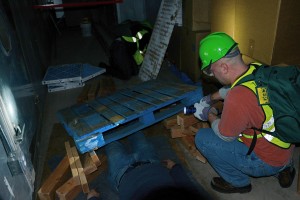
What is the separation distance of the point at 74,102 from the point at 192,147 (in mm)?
2633

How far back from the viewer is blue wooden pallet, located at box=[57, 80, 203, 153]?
2.61 metres

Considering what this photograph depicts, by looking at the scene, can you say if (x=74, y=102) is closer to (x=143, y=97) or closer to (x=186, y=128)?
(x=143, y=97)

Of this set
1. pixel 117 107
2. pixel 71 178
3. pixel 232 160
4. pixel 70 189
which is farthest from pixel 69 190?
pixel 232 160

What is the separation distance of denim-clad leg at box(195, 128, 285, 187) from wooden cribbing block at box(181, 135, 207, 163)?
16.4 inches

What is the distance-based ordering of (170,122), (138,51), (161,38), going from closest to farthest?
(170,122), (161,38), (138,51)

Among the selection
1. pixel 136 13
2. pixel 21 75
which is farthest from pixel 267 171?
pixel 136 13

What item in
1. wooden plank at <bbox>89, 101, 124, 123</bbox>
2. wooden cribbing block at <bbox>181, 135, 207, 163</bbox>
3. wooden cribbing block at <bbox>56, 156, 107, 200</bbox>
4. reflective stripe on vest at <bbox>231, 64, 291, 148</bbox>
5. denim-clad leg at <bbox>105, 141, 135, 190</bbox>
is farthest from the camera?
wooden cribbing block at <bbox>181, 135, 207, 163</bbox>

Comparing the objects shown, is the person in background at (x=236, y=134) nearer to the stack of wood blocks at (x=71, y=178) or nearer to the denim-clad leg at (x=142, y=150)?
the denim-clad leg at (x=142, y=150)

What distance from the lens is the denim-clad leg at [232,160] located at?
2.17m

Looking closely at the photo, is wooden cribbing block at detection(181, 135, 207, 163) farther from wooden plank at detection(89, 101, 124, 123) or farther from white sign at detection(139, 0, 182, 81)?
white sign at detection(139, 0, 182, 81)

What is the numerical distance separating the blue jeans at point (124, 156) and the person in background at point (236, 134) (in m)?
0.55

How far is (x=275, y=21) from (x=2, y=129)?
2.65 meters

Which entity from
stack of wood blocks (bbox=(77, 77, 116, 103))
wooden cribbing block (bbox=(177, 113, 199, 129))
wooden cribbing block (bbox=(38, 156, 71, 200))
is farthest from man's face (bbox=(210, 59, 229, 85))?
stack of wood blocks (bbox=(77, 77, 116, 103))

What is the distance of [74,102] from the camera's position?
15.3ft
